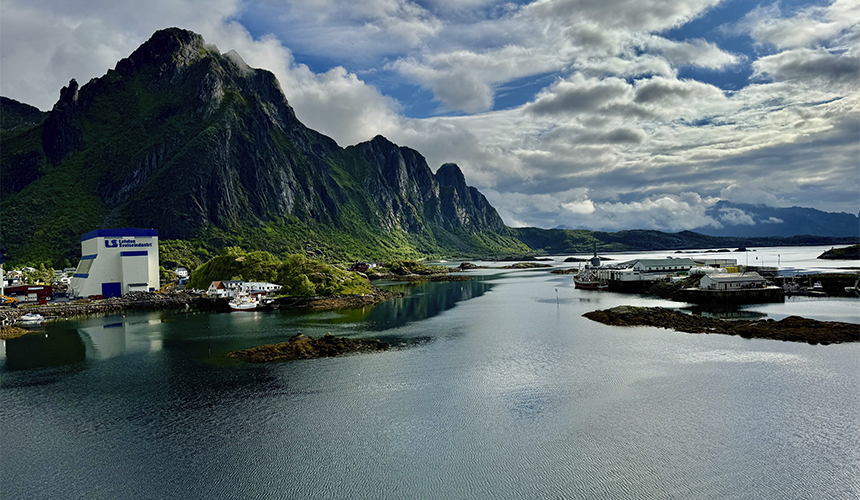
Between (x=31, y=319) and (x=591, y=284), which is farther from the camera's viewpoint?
(x=591, y=284)

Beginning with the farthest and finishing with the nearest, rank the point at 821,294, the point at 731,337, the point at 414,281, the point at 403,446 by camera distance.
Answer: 1. the point at 414,281
2. the point at 821,294
3. the point at 731,337
4. the point at 403,446

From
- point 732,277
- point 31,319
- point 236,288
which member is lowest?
point 31,319

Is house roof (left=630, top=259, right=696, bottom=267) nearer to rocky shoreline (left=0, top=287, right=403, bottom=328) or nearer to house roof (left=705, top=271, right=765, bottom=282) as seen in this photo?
house roof (left=705, top=271, right=765, bottom=282)

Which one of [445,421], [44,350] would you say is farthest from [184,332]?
[445,421]

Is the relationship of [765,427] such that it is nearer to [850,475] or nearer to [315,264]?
[850,475]

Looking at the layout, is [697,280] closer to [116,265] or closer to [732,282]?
[732,282]

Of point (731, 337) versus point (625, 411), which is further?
point (731, 337)

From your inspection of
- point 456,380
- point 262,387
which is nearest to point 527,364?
point 456,380

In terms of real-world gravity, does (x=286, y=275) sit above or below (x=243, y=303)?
above
